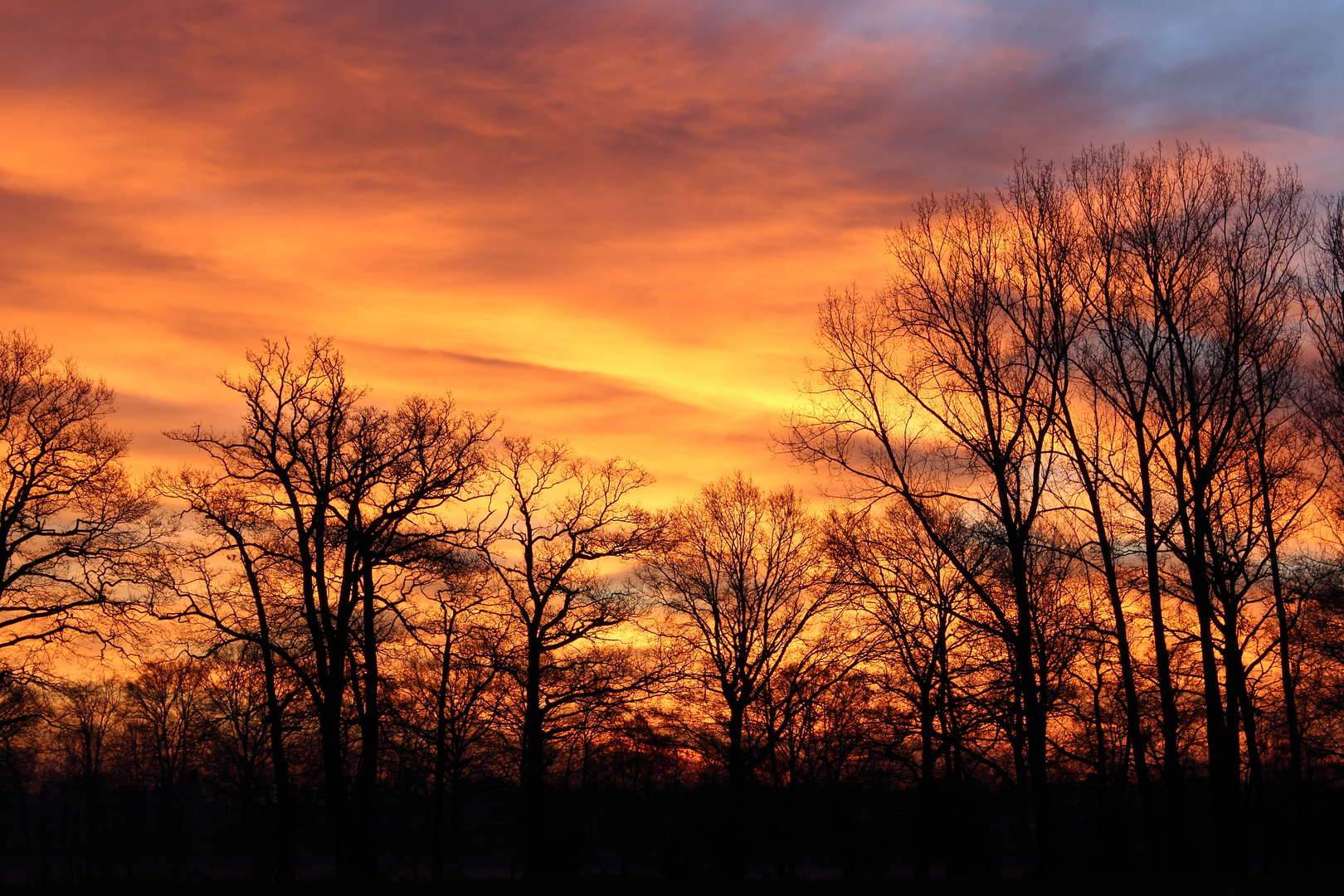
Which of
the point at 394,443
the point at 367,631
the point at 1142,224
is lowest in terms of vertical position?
the point at 367,631

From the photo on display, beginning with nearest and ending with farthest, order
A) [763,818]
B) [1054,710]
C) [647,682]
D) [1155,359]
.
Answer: [1155,359] < [1054,710] < [647,682] < [763,818]

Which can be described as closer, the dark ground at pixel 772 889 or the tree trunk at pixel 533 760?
the dark ground at pixel 772 889

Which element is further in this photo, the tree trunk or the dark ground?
the tree trunk

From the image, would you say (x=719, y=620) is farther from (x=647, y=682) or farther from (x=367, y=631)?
(x=367, y=631)

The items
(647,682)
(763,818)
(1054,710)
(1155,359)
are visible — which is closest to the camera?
(1155,359)

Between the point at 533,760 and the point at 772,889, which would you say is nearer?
the point at 772,889

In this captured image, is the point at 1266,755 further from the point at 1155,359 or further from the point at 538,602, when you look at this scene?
the point at 538,602

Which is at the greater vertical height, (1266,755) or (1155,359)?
(1155,359)

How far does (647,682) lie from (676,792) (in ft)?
59.8

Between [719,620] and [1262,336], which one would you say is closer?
[1262,336]

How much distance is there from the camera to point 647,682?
30938mm

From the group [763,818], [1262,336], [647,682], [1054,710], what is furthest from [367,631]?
[763,818]

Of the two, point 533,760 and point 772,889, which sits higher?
point 533,760

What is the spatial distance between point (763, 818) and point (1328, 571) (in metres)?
35.5
